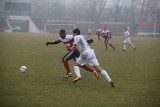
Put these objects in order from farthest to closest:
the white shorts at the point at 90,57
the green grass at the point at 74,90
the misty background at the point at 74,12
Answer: the misty background at the point at 74,12
the white shorts at the point at 90,57
the green grass at the point at 74,90

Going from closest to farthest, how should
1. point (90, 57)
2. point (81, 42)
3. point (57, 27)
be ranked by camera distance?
point (90, 57), point (81, 42), point (57, 27)

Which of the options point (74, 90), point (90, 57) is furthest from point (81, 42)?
point (74, 90)

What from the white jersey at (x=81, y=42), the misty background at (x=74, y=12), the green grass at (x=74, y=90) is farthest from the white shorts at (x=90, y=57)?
the misty background at (x=74, y=12)

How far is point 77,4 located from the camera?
72.7 metres

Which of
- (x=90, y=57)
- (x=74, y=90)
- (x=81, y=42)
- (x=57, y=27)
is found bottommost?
(x=57, y=27)

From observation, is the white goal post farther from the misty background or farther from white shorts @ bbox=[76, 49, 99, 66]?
white shorts @ bbox=[76, 49, 99, 66]

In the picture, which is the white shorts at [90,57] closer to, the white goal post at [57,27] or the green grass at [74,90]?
the green grass at [74,90]

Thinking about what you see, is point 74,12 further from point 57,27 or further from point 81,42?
point 81,42

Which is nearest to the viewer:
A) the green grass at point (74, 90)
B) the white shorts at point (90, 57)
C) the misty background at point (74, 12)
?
the green grass at point (74, 90)

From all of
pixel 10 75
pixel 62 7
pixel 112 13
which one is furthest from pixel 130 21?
pixel 10 75

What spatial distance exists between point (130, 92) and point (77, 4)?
213 feet

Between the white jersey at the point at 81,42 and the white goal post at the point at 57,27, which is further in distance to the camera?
the white goal post at the point at 57,27

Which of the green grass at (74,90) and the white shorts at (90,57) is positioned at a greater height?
the white shorts at (90,57)

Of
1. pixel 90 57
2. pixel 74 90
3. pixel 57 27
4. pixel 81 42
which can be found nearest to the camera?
pixel 74 90
